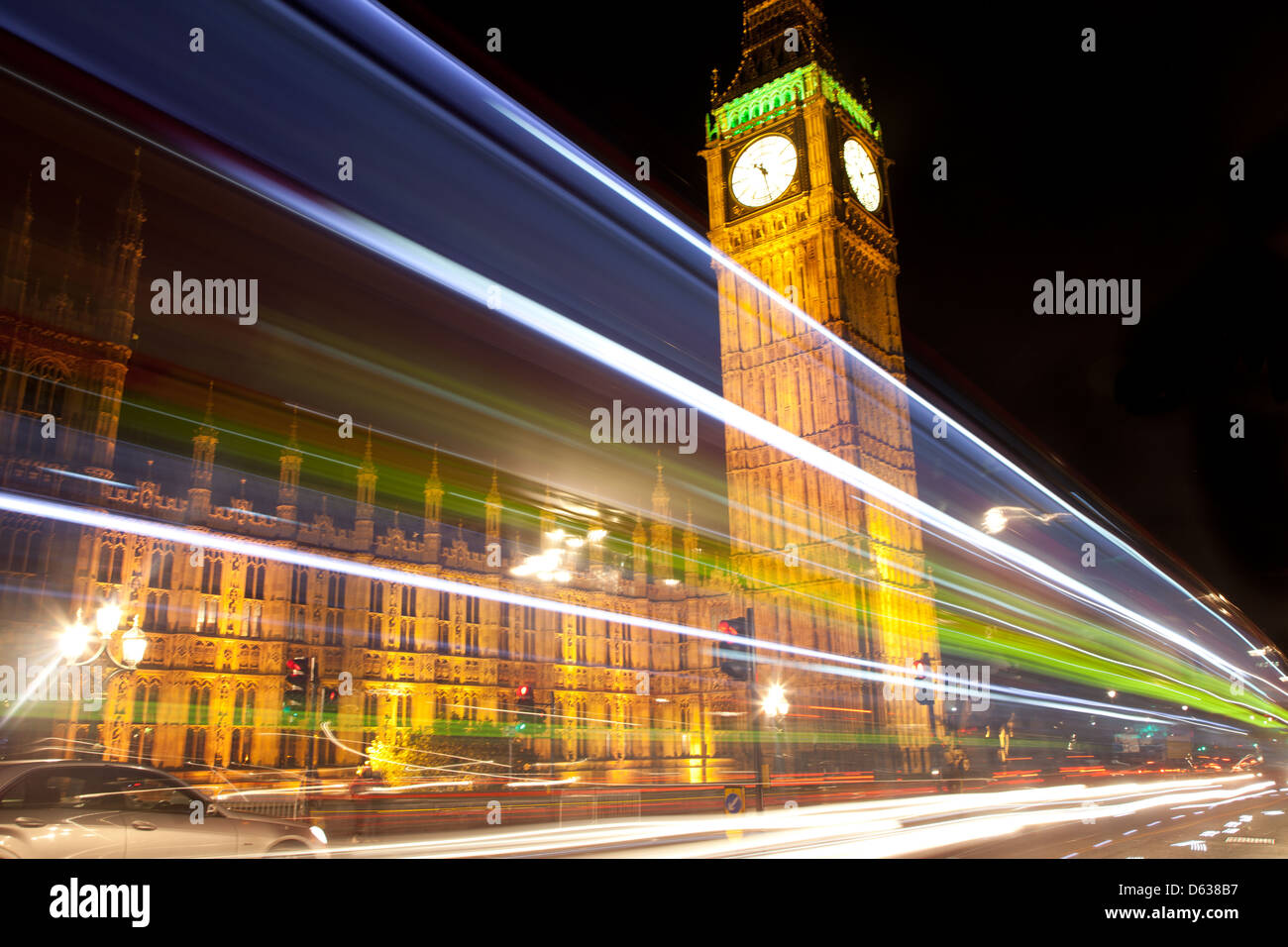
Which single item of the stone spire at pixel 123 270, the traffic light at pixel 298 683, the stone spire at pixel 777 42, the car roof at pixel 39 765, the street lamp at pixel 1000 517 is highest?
the stone spire at pixel 777 42

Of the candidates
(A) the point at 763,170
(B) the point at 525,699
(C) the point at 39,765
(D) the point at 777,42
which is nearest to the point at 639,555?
(A) the point at 763,170

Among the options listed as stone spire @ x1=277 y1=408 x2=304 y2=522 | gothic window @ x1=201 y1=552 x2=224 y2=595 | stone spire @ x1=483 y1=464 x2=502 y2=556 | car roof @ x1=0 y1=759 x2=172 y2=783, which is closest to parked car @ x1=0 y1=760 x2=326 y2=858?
car roof @ x1=0 y1=759 x2=172 y2=783

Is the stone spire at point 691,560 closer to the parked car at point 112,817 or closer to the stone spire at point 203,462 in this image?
the stone spire at point 203,462

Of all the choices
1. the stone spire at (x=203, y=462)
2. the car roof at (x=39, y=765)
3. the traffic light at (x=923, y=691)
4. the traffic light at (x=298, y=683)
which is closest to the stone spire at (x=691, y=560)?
the traffic light at (x=923, y=691)

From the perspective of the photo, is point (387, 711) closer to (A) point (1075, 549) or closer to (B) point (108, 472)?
(B) point (108, 472)
